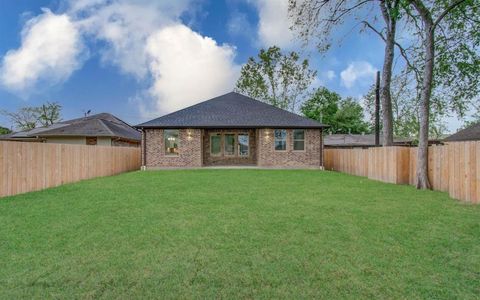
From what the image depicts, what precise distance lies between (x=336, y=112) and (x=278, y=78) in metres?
14.3

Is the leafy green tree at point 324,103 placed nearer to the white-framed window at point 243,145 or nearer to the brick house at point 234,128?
the white-framed window at point 243,145

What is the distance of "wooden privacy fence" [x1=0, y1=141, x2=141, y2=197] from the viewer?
7867 mm

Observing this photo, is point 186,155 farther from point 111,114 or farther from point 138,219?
point 111,114

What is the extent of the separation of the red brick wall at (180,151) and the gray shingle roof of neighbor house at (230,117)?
1.69 feet

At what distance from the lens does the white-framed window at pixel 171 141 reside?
17.9 m

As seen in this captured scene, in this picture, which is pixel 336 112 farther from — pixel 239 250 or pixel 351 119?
pixel 239 250

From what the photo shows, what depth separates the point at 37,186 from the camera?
29.5 feet

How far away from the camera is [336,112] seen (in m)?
44.6

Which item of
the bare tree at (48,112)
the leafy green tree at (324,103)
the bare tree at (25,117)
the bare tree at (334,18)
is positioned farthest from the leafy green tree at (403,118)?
the bare tree at (25,117)

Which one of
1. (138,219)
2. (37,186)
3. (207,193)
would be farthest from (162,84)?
(138,219)

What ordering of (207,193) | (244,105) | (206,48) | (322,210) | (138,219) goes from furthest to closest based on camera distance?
(244,105), (206,48), (207,193), (322,210), (138,219)

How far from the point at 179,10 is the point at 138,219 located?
11873 millimetres

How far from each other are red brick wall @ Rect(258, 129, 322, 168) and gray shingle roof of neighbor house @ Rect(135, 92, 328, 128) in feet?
1.95

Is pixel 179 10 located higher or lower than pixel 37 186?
higher
